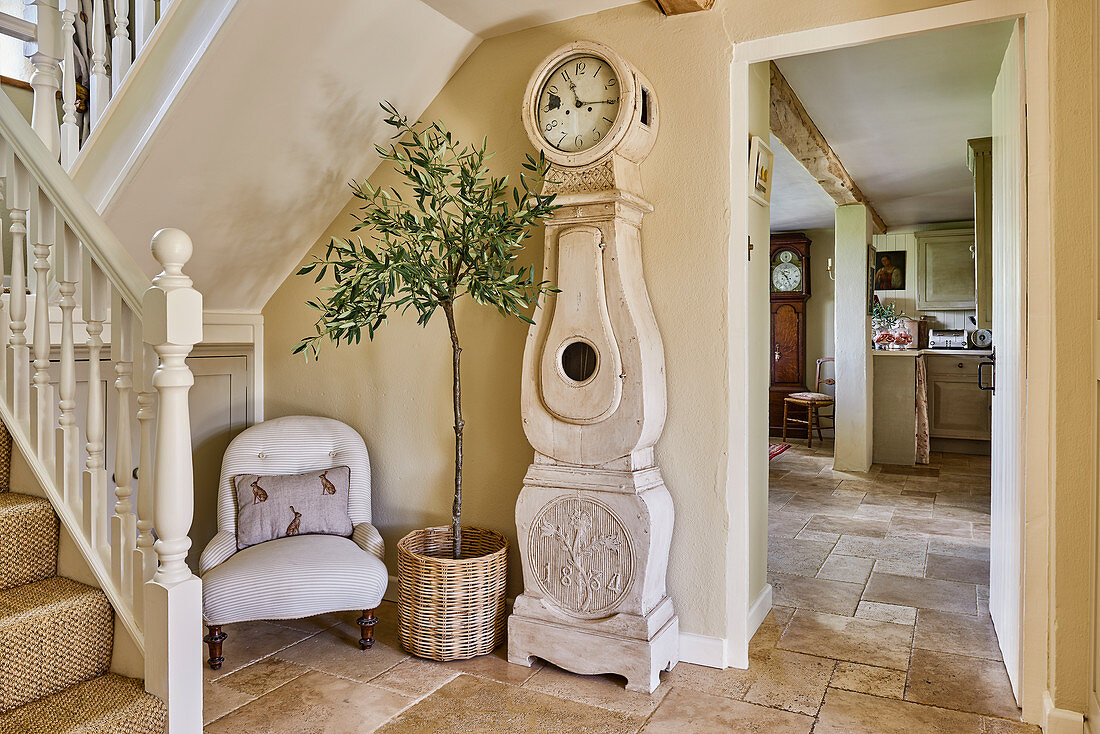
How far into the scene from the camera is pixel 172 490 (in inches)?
62.9

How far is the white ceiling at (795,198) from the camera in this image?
216 inches

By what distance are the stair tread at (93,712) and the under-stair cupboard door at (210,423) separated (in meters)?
1.66

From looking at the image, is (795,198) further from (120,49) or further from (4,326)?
(4,326)

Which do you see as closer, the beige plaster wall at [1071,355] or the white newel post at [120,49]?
the beige plaster wall at [1071,355]

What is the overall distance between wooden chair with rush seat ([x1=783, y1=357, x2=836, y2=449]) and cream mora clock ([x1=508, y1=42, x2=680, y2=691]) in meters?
5.34

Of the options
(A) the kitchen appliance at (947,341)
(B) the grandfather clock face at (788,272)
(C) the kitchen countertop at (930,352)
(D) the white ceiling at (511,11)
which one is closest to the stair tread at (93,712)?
(D) the white ceiling at (511,11)

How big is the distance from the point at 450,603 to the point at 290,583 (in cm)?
52

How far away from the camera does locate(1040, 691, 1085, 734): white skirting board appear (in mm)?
2068

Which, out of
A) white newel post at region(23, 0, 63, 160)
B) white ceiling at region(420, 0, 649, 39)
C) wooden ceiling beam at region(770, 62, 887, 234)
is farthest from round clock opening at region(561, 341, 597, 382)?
white newel post at region(23, 0, 63, 160)

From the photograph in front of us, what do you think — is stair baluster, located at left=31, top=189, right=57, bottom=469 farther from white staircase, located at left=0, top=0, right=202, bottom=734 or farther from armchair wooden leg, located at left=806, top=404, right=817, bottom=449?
armchair wooden leg, located at left=806, top=404, right=817, bottom=449

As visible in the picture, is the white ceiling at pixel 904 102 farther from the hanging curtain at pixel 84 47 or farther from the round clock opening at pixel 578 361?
the hanging curtain at pixel 84 47

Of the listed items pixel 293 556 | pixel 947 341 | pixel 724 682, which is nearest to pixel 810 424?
pixel 947 341

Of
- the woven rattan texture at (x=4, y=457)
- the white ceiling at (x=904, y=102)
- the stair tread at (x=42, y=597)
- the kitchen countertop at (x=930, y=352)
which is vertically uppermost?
the white ceiling at (x=904, y=102)

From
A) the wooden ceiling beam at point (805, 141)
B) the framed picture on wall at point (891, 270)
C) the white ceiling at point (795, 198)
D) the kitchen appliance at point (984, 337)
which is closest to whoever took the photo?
the wooden ceiling beam at point (805, 141)
